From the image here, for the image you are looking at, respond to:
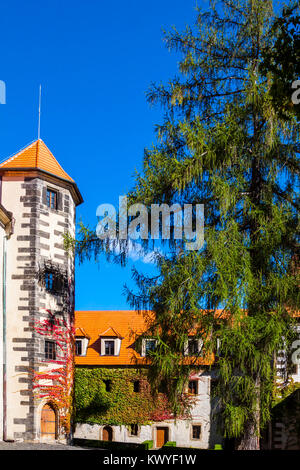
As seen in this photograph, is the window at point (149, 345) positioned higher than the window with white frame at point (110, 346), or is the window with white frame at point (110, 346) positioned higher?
the window at point (149, 345)

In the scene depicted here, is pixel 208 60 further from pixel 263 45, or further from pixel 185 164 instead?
pixel 185 164

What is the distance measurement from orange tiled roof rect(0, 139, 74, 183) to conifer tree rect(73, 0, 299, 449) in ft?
22.1

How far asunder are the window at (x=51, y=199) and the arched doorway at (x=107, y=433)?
12.9 m

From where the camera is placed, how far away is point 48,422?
64.2ft

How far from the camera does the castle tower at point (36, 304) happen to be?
62.0 ft

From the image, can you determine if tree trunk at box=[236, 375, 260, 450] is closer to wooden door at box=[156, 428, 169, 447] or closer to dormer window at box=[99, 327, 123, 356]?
wooden door at box=[156, 428, 169, 447]

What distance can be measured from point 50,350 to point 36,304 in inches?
66.0

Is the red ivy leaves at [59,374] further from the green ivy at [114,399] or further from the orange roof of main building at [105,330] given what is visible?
the green ivy at [114,399]

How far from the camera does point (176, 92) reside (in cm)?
1490

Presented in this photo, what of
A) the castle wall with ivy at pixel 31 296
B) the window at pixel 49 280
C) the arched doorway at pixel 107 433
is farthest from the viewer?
the arched doorway at pixel 107 433

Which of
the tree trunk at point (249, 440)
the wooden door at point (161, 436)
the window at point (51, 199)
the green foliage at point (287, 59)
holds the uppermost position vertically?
the window at point (51, 199)

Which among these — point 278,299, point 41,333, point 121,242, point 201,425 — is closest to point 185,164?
point 121,242

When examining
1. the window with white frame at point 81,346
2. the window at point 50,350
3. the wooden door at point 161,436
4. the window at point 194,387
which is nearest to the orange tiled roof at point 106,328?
the window with white frame at point 81,346

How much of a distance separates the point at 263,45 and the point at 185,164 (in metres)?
3.64
